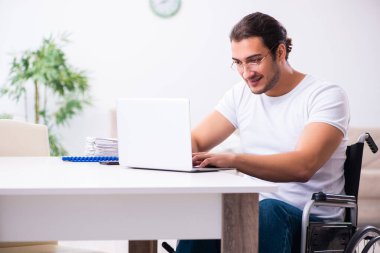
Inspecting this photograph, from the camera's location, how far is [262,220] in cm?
177

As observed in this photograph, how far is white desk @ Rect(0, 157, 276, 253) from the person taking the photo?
1.34 m

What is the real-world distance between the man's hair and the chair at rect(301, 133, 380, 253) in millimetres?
441

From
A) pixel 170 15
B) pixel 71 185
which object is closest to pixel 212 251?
pixel 71 185

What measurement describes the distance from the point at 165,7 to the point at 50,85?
1289 mm

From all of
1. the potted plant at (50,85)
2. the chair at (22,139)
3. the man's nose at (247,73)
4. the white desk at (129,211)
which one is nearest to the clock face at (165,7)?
the potted plant at (50,85)

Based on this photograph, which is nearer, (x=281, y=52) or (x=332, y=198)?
(x=332, y=198)

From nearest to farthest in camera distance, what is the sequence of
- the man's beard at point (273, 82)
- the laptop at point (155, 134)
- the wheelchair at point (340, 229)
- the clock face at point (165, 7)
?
the laptop at point (155, 134) < the wheelchair at point (340, 229) < the man's beard at point (273, 82) < the clock face at point (165, 7)

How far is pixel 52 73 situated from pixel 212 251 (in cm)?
417

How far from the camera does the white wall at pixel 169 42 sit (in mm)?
6289

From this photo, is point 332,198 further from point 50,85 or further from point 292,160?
point 50,85

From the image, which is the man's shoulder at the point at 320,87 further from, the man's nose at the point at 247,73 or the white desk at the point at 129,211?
the white desk at the point at 129,211

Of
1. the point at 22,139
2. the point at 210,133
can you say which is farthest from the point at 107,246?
the point at 210,133

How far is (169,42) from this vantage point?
20.9 ft

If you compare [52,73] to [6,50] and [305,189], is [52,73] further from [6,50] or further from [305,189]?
[305,189]
